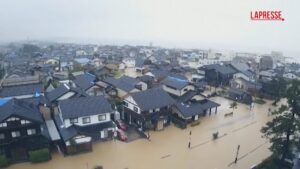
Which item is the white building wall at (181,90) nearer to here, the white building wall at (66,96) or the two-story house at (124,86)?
the two-story house at (124,86)

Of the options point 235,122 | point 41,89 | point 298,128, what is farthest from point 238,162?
point 41,89

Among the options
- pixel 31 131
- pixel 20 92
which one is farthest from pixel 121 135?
pixel 20 92

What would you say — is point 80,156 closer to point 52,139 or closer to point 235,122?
point 52,139

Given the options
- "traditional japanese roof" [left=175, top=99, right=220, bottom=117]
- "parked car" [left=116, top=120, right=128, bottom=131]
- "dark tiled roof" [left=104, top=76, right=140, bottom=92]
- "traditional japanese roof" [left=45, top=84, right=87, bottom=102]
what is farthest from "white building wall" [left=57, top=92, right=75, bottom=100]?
"traditional japanese roof" [left=175, top=99, right=220, bottom=117]

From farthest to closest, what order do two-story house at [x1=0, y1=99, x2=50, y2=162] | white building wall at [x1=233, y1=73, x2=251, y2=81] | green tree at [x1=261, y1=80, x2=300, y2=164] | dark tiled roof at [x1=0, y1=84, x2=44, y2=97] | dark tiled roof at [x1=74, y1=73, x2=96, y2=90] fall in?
white building wall at [x1=233, y1=73, x2=251, y2=81]
dark tiled roof at [x1=74, y1=73, x2=96, y2=90]
dark tiled roof at [x1=0, y1=84, x2=44, y2=97]
two-story house at [x1=0, y1=99, x2=50, y2=162]
green tree at [x1=261, y1=80, x2=300, y2=164]

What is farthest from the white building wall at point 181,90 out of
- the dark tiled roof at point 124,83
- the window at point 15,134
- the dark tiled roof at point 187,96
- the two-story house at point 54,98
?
the window at point 15,134

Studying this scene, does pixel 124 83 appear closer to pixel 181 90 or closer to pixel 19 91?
pixel 181 90

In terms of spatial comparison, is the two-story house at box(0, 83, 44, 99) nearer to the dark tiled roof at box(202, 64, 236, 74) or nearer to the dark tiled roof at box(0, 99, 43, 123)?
the dark tiled roof at box(0, 99, 43, 123)
